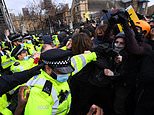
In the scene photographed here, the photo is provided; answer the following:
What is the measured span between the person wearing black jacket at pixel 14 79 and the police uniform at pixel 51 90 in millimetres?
129

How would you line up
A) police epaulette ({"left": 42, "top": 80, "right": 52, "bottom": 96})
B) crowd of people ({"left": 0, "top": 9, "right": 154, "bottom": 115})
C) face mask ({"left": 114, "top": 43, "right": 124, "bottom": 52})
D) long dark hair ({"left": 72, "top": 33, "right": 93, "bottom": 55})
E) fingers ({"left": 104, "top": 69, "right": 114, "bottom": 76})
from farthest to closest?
long dark hair ({"left": 72, "top": 33, "right": 93, "bottom": 55}), face mask ({"left": 114, "top": 43, "right": 124, "bottom": 52}), fingers ({"left": 104, "top": 69, "right": 114, "bottom": 76}), police epaulette ({"left": 42, "top": 80, "right": 52, "bottom": 96}), crowd of people ({"left": 0, "top": 9, "right": 154, "bottom": 115})

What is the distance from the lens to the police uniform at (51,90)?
78.7 inches

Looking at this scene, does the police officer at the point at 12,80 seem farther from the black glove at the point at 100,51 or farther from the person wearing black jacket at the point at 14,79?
the black glove at the point at 100,51

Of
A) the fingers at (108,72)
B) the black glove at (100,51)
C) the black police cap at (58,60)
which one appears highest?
the black police cap at (58,60)

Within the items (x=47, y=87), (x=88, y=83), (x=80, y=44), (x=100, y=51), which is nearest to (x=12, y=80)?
(x=47, y=87)

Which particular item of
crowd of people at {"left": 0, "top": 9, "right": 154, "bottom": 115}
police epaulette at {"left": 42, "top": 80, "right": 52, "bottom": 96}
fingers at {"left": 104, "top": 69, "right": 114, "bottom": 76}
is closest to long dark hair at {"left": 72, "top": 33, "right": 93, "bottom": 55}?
crowd of people at {"left": 0, "top": 9, "right": 154, "bottom": 115}

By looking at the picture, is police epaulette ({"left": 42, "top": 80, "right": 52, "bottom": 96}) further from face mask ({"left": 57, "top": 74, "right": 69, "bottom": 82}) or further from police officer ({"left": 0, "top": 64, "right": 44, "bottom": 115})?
police officer ({"left": 0, "top": 64, "right": 44, "bottom": 115})

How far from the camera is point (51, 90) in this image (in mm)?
2180

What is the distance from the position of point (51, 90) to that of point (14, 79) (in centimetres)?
47

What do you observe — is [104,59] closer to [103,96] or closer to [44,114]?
[103,96]

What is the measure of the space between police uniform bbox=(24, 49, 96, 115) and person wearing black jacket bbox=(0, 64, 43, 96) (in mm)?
129

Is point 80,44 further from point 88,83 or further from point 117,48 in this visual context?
point 88,83

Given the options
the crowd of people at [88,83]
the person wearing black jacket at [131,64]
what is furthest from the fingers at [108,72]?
the person wearing black jacket at [131,64]

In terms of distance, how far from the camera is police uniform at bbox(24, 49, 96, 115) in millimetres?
2000
